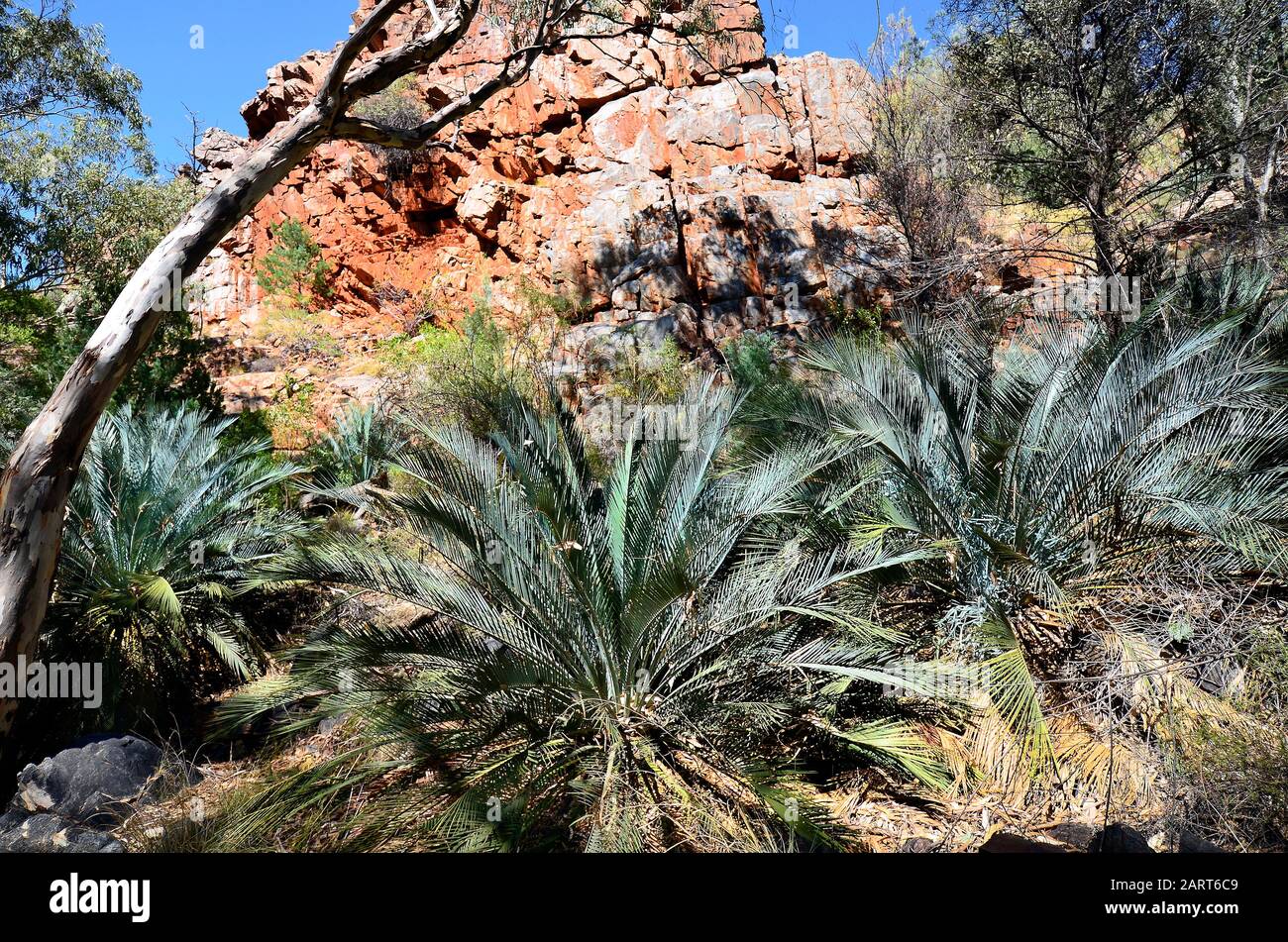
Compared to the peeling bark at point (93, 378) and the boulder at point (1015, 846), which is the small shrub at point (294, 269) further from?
the boulder at point (1015, 846)

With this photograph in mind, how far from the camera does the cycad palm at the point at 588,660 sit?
12.1 ft

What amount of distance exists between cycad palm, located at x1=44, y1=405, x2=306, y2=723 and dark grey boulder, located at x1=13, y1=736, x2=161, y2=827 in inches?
31.6

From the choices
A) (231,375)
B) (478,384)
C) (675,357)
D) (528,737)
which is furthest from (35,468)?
(231,375)

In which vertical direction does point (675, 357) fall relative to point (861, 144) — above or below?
below

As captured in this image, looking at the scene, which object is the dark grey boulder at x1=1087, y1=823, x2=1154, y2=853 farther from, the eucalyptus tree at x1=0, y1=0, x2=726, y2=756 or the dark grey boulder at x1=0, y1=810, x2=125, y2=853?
the eucalyptus tree at x1=0, y1=0, x2=726, y2=756

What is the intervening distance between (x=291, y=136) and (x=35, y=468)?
101 inches

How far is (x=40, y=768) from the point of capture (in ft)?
15.3

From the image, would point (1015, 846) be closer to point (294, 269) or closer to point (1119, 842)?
point (1119, 842)

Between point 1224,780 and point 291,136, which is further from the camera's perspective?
point 291,136

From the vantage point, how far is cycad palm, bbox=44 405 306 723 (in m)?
5.70

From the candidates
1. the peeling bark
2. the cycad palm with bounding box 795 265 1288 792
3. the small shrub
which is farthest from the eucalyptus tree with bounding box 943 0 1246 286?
the small shrub

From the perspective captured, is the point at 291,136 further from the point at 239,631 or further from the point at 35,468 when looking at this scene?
the point at 239,631

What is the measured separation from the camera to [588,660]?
4.07 metres
